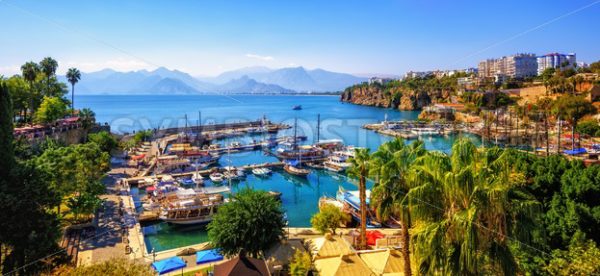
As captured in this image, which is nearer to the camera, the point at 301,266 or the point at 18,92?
the point at 301,266

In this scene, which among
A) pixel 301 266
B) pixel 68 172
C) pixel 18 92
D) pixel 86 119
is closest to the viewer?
pixel 301 266

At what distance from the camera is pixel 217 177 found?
115 feet

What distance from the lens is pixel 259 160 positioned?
151 feet

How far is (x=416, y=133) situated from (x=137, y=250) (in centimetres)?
5572

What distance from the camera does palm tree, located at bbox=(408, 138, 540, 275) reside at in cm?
604

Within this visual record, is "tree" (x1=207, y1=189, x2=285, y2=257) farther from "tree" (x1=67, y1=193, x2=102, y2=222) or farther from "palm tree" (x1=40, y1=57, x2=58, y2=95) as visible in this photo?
"palm tree" (x1=40, y1=57, x2=58, y2=95)

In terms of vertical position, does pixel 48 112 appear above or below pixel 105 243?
above

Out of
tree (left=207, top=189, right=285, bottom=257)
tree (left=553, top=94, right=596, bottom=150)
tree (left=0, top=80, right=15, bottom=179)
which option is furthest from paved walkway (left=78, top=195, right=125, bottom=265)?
tree (left=553, top=94, right=596, bottom=150)

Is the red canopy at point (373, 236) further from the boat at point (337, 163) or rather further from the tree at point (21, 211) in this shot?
the boat at point (337, 163)

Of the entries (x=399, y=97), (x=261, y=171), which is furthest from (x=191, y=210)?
(x=399, y=97)

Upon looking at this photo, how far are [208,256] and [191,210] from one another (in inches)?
349

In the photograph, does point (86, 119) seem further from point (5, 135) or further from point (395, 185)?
point (395, 185)

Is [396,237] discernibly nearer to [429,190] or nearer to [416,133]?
[429,190]

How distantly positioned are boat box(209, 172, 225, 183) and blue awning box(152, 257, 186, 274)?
20.1 meters
